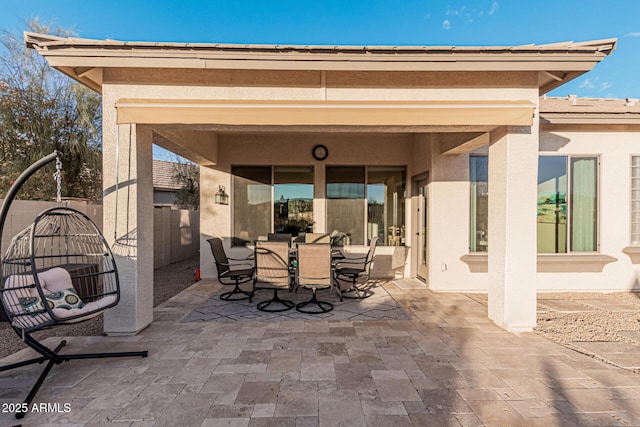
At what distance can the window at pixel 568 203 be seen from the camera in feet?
19.7

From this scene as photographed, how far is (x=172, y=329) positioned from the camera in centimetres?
411

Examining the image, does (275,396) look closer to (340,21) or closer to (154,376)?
(154,376)

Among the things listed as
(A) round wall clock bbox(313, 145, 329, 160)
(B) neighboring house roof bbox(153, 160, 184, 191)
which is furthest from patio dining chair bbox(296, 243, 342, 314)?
(B) neighboring house roof bbox(153, 160, 184, 191)

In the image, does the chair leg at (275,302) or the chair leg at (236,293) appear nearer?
the chair leg at (275,302)

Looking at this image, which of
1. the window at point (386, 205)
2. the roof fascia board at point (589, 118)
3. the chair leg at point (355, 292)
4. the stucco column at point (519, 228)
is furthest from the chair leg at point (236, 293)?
the roof fascia board at point (589, 118)

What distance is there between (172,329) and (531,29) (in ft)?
40.6

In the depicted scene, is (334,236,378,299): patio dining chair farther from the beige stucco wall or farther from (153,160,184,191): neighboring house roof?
(153,160,184,191): neighboring house roof

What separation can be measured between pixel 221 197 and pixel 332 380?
17.9 feet

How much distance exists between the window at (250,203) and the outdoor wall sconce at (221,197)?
0.19 m

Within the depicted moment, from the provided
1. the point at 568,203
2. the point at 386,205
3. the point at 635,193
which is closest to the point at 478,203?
the point at 568,203

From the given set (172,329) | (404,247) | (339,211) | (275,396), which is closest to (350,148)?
(339,211)

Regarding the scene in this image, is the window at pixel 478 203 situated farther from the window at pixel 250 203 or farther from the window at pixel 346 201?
the window at pixel 250 203

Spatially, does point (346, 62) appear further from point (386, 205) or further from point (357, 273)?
point (386, 205)

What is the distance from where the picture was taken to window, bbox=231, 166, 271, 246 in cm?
745
